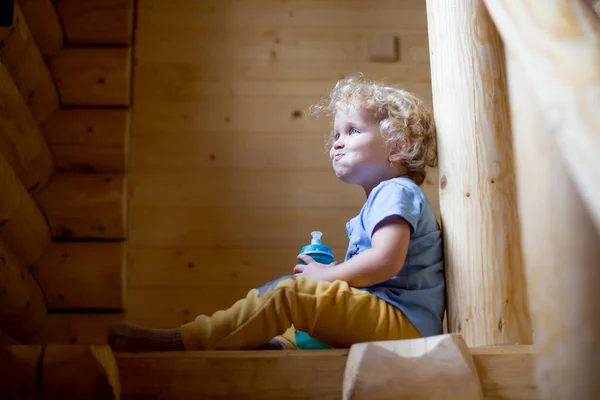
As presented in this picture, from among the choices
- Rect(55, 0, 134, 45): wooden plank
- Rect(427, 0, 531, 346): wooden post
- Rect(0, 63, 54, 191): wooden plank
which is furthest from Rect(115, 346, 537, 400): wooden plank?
Rect(55, 0, 134, 45): wooden plank

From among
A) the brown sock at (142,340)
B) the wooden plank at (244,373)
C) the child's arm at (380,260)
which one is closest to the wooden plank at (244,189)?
the child's arm at (380,260)

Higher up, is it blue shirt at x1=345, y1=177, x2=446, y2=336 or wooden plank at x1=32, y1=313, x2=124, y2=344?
blue shirt at x1=345, y1=177, x2=446, y2=336

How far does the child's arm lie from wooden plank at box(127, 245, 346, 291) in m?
1.10

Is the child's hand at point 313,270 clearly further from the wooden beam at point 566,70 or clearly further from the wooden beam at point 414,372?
the wooden beam at point 566,70

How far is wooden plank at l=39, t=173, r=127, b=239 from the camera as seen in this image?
2.51m

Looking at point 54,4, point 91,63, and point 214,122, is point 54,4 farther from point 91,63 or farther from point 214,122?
point 214,122

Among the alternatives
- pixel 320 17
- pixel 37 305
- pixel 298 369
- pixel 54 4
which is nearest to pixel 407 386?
pixel 298 369

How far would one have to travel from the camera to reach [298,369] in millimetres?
1033

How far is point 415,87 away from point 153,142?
0.95 metres

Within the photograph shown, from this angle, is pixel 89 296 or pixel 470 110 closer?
pixel 470 110

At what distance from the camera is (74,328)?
243cm

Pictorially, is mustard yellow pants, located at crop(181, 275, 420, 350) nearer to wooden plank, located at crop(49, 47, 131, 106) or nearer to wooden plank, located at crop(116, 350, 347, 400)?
wooden plank, located at crop(116, 350, 347, 400)

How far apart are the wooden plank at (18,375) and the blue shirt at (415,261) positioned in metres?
0.64

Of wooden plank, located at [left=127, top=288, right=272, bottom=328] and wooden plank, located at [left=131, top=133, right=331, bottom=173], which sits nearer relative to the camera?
wooden plank, located at [left=127, top=288, right=272, bottom=328]
